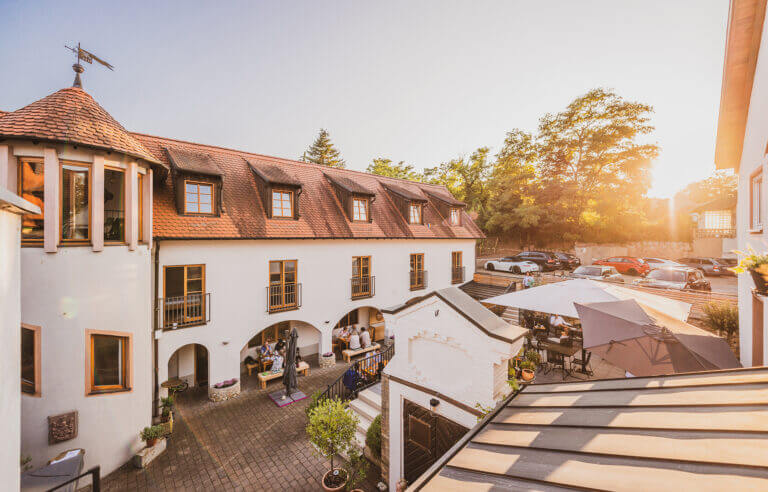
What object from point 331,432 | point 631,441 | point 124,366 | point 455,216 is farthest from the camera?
point 455,216

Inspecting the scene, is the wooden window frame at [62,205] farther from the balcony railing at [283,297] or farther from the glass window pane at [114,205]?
the balcony railing at [283,297]

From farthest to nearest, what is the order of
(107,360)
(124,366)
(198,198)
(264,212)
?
(264,212)
(198,198)
(124,366)
(107,360)

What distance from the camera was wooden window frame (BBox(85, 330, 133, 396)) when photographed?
705cm

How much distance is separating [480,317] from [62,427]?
980 cm

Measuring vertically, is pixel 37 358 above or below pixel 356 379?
above

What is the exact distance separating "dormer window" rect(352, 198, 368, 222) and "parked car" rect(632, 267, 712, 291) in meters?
15.8

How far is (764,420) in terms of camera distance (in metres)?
2.05

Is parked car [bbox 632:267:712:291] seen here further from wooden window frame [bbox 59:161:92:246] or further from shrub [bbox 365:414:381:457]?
wooden window frame [bbox 59:161:92:246]

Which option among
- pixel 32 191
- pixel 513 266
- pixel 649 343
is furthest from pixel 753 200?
pixel 513 266

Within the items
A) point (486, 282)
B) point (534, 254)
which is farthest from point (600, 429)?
point (534, 254)

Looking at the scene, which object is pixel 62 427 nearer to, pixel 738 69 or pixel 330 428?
pixel 330 428

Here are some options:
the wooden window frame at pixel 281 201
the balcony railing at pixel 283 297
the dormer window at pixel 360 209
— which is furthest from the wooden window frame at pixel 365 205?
the balcony railing at pixel 283 297

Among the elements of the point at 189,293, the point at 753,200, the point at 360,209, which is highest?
the point at 360,209

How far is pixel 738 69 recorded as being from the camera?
6.20 metres
